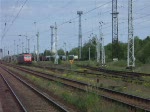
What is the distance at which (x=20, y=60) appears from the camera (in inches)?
4373

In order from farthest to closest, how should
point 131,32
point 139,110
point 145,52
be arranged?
point 145,52 → point 131,32 → point 139,110

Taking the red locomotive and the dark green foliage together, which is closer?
the dark green foliage

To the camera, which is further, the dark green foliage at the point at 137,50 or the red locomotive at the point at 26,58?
the red locomotive at the point at 26,58

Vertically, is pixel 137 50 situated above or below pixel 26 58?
above

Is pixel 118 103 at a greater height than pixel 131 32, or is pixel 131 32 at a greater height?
pixel 131 32

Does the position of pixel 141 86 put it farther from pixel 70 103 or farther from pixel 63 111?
pixel 63 111

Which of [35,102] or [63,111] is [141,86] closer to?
[35,102]

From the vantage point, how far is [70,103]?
1892cm

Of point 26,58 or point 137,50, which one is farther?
point 26,58

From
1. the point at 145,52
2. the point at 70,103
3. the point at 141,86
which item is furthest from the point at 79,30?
the point at 70,103

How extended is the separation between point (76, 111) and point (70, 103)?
9.32ft

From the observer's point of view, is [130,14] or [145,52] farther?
[145,52]

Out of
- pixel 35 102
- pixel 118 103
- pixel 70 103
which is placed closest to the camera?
pixel 118 103

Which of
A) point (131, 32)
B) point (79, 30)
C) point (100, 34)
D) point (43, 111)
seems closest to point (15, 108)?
point (43, 111)
